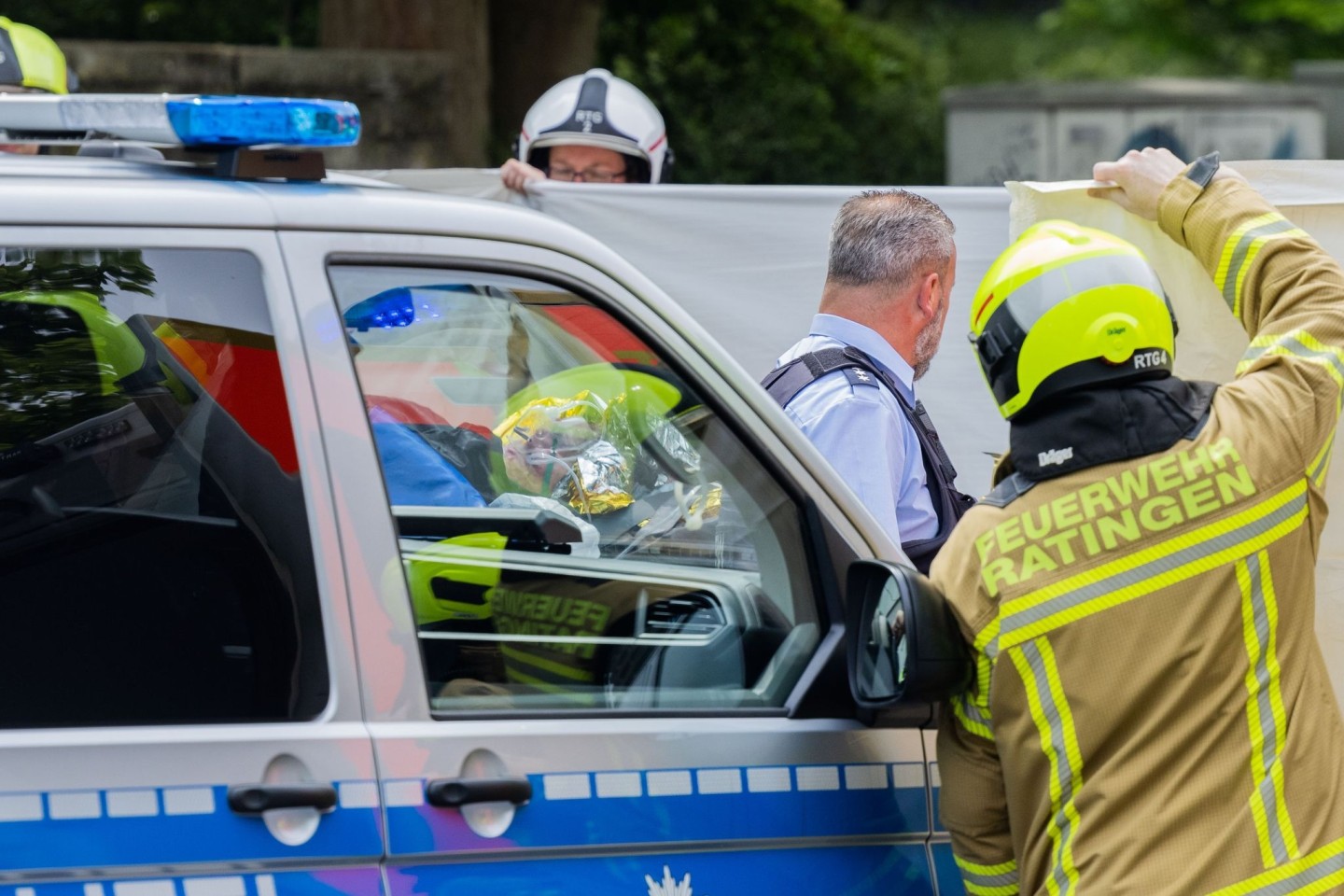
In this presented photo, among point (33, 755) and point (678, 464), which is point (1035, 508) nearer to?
point (678, 464)

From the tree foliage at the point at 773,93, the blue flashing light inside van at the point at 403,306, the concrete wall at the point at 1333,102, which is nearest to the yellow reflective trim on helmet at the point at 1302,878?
the blue flashing light inside van at the point at 403,306

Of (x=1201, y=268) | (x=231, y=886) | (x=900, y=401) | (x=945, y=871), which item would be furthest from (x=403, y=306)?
(x=1201, y=268)

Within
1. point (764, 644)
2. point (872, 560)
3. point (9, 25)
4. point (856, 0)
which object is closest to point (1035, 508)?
point (872, 560)

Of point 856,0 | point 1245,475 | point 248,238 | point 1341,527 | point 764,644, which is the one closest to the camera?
point 248,238

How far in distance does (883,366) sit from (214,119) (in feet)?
5.53

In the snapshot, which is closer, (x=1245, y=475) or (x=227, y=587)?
(x=227, y=587)

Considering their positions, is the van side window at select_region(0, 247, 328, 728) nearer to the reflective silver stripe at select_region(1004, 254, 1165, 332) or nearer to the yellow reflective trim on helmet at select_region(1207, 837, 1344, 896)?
the reflective silver stripe at select_region(1004, 254, 1165, 332)

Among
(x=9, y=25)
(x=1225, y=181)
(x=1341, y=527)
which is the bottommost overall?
(x=1341, y=527)

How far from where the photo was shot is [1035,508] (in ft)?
7.59

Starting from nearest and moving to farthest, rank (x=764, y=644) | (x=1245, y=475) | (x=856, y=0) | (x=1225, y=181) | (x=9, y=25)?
1. (x=1245, y=475)
2. (x=764, y=644)
3. (x=1225, y=181)
4. (x=9, y=25)
5. (x=856, y=0)

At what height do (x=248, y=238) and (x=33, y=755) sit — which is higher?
(x=248, y=238)

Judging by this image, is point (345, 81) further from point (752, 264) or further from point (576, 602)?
point (576, 602)

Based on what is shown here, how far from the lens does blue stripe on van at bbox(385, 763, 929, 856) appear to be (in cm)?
212

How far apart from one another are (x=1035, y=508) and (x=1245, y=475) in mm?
288
